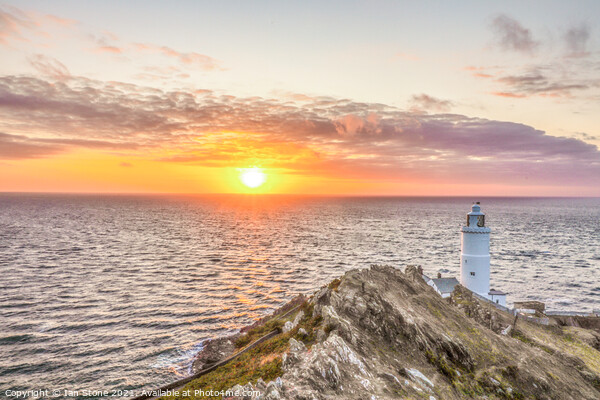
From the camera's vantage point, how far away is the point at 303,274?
7438 cm

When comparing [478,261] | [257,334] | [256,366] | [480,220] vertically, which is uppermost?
[480,220]

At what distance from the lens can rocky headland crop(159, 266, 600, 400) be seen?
18375 millimetres

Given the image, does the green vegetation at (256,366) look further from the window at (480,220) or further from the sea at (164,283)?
the window at (480,220)

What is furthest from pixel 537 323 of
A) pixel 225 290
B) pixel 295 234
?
pixel 295 234

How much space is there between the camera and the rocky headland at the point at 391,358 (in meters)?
18.4

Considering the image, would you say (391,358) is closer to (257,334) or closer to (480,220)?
(257,334)

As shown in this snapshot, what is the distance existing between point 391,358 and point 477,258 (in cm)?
3598

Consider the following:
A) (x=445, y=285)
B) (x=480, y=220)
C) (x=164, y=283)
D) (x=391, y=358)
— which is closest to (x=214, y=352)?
(x=391, y=358)

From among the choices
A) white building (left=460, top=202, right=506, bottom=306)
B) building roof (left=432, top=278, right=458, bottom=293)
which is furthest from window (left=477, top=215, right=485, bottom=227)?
building roof (left=432, top=278, right=458, bottom=293)

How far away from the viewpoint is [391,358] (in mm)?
21859

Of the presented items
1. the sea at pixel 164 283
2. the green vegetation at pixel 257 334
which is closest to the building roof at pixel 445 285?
the sea at pixel 164 283

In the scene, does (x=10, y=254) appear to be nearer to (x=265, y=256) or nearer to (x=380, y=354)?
(x=265, y=256)

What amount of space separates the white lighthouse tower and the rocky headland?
15.9 m

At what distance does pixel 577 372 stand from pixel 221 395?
96.1ft
